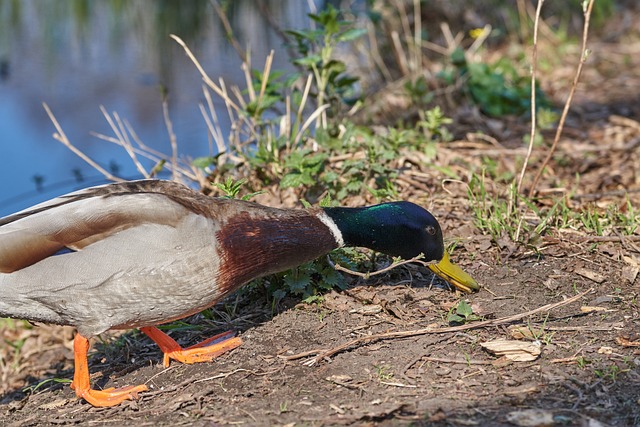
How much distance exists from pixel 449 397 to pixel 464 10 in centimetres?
693

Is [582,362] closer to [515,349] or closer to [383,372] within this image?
[515,349]

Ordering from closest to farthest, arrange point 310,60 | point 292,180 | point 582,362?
1. point 582,362
2. point 292,180
3. point 310,60

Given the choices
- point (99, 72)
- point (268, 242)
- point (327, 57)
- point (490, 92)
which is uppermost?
point (327, 57)

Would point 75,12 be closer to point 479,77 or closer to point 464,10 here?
point 464,10

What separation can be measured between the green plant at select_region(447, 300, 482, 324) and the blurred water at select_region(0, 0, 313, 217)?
10.8ft

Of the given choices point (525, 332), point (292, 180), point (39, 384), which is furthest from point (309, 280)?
point (39, 384)

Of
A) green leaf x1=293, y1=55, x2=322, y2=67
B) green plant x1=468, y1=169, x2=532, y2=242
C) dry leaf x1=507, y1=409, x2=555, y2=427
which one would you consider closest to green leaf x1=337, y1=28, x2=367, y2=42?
green leaf x1=293, y1=55, x2=322, y2=67

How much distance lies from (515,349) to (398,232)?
82cm

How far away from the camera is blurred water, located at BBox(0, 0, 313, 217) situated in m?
7.75

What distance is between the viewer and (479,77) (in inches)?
266

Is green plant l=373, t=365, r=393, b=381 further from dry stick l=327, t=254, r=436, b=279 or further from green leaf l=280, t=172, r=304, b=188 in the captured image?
green leaf l=280, t=172, r=304, b=188

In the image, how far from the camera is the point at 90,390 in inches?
145

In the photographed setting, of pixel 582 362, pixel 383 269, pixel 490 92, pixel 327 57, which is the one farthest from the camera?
pixel 490 92

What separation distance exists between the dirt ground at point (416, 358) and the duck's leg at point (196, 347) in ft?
0.16
